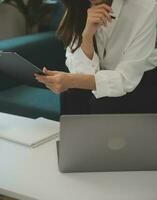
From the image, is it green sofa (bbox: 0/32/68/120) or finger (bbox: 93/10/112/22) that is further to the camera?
green sofa (bbox: 0/32/68/120)

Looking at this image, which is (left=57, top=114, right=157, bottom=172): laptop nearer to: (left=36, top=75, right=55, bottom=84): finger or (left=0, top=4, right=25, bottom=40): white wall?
(left=36, top=75, right=55, bottom=84): finger

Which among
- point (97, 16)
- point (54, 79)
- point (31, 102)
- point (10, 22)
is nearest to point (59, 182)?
point (54, 79)

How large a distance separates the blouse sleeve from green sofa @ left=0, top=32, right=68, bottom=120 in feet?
2.91

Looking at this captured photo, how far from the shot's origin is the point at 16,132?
1311 mm

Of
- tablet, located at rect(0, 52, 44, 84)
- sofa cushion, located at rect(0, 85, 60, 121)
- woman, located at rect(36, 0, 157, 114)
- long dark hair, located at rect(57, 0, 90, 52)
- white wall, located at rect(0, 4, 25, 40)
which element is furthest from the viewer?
white wall, located at rect(0, 4, 25, 40)

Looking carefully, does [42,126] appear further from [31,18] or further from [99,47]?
[31,18]

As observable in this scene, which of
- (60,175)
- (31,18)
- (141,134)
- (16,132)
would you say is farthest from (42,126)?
(31,18)

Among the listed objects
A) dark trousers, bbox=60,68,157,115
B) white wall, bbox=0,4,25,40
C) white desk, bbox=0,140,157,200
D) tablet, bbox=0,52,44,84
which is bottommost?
white desk, bbox=0,140,157,200

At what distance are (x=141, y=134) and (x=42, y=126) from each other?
0.44m

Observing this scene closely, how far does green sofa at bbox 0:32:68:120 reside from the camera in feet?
7.22

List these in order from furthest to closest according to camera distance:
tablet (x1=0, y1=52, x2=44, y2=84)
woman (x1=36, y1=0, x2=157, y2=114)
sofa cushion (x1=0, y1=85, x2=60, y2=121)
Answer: sofa cushion (x1=0, y1=85, x2=60, y2=121) < woman (x1=36, y1=0, x2=157, y2=114) < tablet (x1=0, y1=52, x2=44, y2=84)

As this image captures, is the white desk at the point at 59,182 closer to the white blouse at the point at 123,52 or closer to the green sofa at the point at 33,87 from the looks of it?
the white blouse at the point at 123,52

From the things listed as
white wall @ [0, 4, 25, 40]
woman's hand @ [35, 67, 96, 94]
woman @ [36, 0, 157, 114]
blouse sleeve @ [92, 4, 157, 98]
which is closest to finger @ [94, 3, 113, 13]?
woman @ [36, 0, 157, 114]

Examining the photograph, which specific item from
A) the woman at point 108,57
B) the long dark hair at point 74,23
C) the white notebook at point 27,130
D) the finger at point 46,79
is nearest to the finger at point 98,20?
the woman at point 108,57
